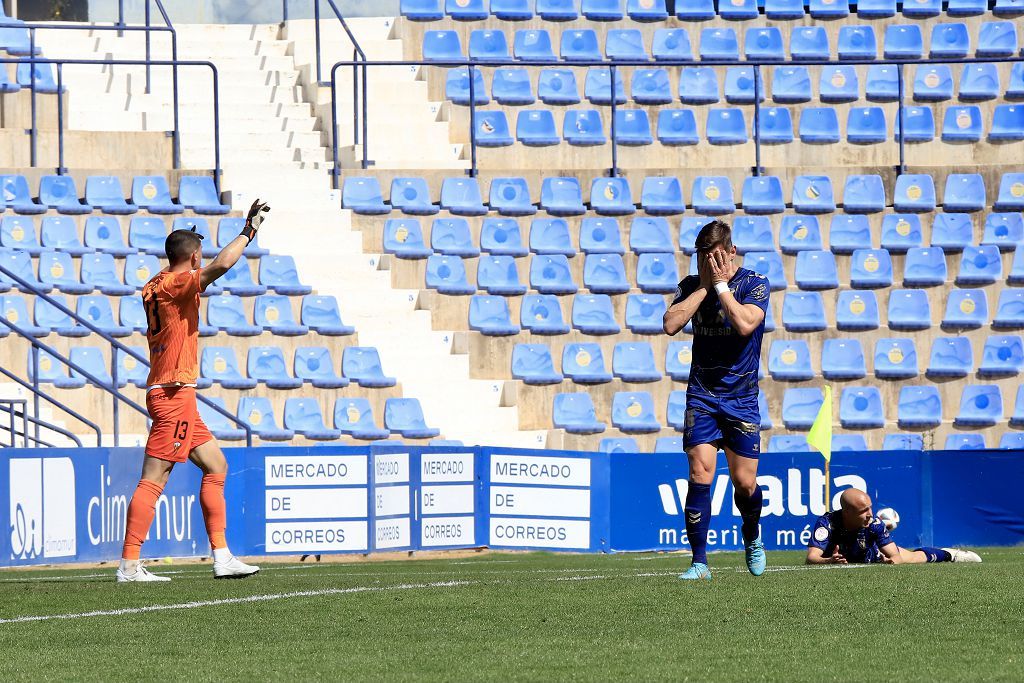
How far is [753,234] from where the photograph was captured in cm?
2066

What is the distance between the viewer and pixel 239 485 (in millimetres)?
14281

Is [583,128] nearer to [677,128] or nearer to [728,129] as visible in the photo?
[677,128]

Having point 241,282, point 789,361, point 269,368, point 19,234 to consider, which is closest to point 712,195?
point 789,361

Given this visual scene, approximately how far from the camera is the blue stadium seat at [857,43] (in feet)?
77.2

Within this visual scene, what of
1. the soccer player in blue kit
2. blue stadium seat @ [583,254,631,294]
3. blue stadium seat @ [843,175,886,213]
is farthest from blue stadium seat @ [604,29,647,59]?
the soccer player in blue kit

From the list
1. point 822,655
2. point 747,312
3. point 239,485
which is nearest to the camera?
point 822,655

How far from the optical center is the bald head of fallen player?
10.6 meters

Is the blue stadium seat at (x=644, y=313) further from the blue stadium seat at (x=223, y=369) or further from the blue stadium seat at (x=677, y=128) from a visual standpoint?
the blue stadium seat at (x=223, y=369)

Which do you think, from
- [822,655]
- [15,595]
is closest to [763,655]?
[822,655]

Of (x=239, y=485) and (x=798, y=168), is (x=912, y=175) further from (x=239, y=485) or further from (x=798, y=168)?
(x=239, y=485)

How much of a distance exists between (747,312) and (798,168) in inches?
550

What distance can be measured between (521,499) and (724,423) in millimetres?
7431

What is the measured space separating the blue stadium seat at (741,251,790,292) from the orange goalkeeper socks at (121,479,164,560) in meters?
12.4

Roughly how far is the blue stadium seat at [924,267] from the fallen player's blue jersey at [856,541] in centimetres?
1008
